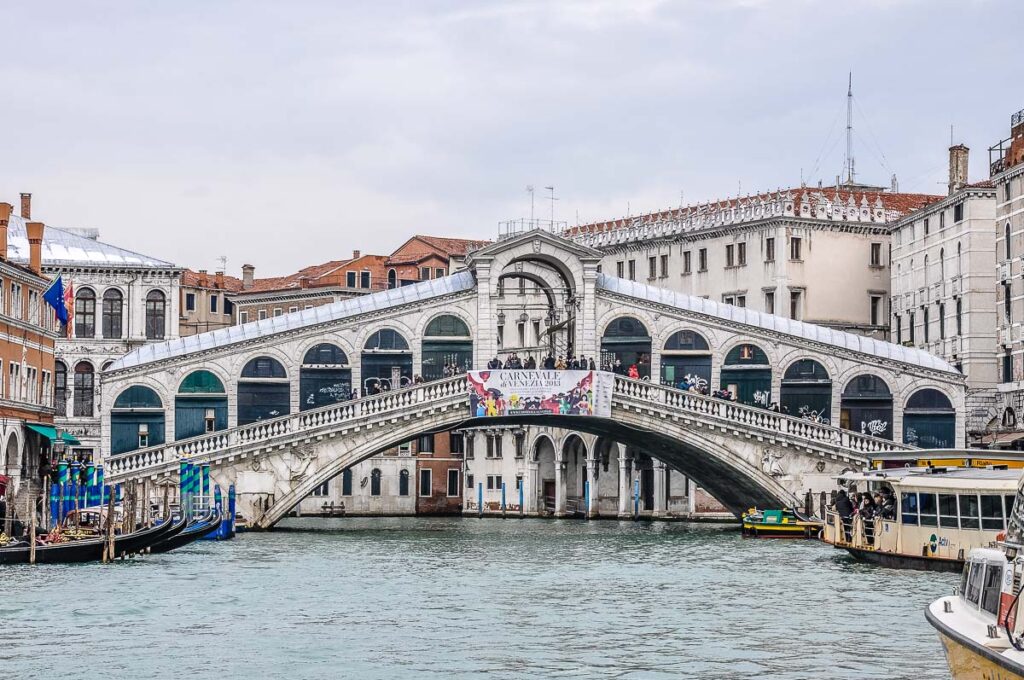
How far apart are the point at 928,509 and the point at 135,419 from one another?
21859 millimetres

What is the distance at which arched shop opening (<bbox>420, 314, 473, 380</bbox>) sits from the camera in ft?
164

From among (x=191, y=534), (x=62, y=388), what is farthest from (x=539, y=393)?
(x=62, y=388)

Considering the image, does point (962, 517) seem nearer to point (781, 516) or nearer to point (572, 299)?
point (781, 516)

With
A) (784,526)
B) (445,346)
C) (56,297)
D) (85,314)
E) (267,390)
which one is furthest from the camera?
(85,314)

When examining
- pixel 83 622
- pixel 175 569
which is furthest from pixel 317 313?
pixel 83 622

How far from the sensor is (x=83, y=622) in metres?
26.3

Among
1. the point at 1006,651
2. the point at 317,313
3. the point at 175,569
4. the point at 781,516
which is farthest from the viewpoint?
the point at 317,313

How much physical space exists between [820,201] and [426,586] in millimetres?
31767

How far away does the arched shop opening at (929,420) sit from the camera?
167 ft

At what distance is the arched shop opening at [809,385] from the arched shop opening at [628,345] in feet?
11.9

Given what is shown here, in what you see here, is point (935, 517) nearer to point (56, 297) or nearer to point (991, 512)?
point (991, 512)

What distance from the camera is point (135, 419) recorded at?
1922 inches

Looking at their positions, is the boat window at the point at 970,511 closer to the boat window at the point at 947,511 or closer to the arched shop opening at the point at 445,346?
the boat window at the point at 947,511

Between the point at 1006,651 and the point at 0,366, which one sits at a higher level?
the point at 0,366
